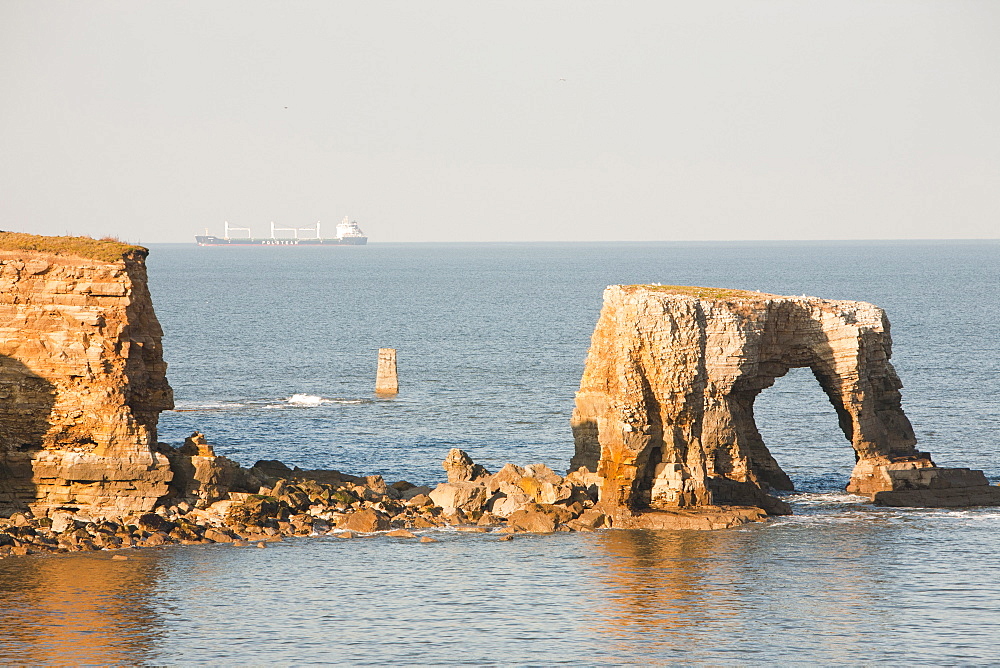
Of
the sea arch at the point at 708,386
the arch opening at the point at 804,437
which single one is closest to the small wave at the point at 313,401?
the arch opening at the point at 804,437

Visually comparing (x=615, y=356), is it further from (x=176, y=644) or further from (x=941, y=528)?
(x=176, y=644)

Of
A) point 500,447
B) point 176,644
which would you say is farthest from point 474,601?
point 500,447

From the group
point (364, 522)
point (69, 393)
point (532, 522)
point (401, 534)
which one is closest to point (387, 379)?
point (364, 522)

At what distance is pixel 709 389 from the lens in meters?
57.9

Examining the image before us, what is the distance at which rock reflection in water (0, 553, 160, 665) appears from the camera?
1569 inches

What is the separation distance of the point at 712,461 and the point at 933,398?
3642 centimetres

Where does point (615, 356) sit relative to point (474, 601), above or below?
above

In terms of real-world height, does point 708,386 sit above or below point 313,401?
above

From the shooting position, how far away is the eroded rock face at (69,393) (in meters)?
53.2

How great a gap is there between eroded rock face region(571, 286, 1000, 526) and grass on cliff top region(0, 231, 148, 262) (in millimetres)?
19649

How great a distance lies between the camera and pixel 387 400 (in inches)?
3713

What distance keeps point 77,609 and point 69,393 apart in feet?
40.3

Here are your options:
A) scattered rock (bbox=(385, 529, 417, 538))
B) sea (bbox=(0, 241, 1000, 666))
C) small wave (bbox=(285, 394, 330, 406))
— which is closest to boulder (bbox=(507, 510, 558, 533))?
sea (bbox=(0, 241, 1000, 666))

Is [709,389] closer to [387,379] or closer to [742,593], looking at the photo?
[742,593]
